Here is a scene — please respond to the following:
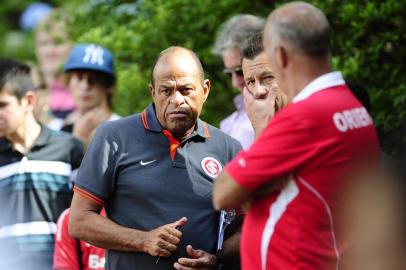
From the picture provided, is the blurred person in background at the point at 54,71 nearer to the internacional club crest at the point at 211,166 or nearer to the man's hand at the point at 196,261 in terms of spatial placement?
the internacional club crest at the point at 211,166

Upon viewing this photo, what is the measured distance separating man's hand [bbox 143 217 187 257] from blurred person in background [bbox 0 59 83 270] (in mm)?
1480

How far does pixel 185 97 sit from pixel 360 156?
1289 millimetres

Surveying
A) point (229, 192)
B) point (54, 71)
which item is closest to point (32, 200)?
point (229, 192)

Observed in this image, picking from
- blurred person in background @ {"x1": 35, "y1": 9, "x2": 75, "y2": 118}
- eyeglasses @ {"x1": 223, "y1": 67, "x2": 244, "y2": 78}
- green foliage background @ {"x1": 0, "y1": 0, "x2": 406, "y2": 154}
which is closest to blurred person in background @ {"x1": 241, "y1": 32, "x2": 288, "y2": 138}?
eyeglasses @ {"x1": 223, "y1": 67, "x2": 244, "y2": 78}

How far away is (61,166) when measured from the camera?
19.5 ft

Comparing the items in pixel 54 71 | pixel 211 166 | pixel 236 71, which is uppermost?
pixel 236 71

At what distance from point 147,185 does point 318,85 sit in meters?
1.21

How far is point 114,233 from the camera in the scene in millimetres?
4555

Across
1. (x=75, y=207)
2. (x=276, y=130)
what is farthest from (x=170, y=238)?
(x=276, y=130)

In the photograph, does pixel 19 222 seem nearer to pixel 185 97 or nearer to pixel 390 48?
pixel 185 97

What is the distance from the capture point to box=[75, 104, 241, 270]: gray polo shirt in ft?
15.1

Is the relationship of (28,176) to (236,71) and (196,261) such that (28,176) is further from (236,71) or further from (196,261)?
(196,261)

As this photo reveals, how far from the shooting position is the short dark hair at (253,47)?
5.00 meters

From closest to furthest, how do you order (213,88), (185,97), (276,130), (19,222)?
(276,130) < (185,97) < (19,222) < (213,88)
